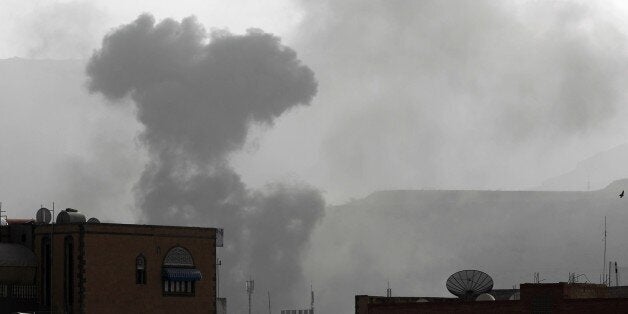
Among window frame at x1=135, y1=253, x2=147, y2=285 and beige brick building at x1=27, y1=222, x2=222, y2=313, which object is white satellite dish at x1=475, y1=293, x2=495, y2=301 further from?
window frame at x1=135, y1=253, x2=147, y2=285

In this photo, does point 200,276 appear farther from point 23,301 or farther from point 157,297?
point 23,301

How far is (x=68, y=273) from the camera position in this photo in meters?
90.9

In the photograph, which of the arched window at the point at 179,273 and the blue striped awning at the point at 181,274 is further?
the arched window at the point at 179,273

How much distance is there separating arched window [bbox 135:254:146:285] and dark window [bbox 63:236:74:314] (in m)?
5.08

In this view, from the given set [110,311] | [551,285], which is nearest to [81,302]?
[110,311]

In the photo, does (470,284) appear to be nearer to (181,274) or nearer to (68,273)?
(181,274)

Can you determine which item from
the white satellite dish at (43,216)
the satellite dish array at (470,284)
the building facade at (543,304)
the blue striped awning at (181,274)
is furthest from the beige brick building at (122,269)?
the satellite dish array at (470,284)

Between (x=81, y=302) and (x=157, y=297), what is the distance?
6.69 m

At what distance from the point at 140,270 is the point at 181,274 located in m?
3.43

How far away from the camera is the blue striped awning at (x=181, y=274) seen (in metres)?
93.9

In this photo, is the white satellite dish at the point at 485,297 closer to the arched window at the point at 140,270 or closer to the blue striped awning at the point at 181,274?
the blue striped awning at the point at 181,274

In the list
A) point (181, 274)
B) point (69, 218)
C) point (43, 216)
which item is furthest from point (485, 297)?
point (43, 216)

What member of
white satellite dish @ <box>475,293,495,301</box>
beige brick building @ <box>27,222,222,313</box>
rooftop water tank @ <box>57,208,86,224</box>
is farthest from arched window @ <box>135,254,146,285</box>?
white satellite dish @ <box>475,293,495,301</box>

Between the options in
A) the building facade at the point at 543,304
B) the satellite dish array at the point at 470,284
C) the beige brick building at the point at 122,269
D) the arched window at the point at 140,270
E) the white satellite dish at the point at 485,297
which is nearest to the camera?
the building facade at the point at 543,304
